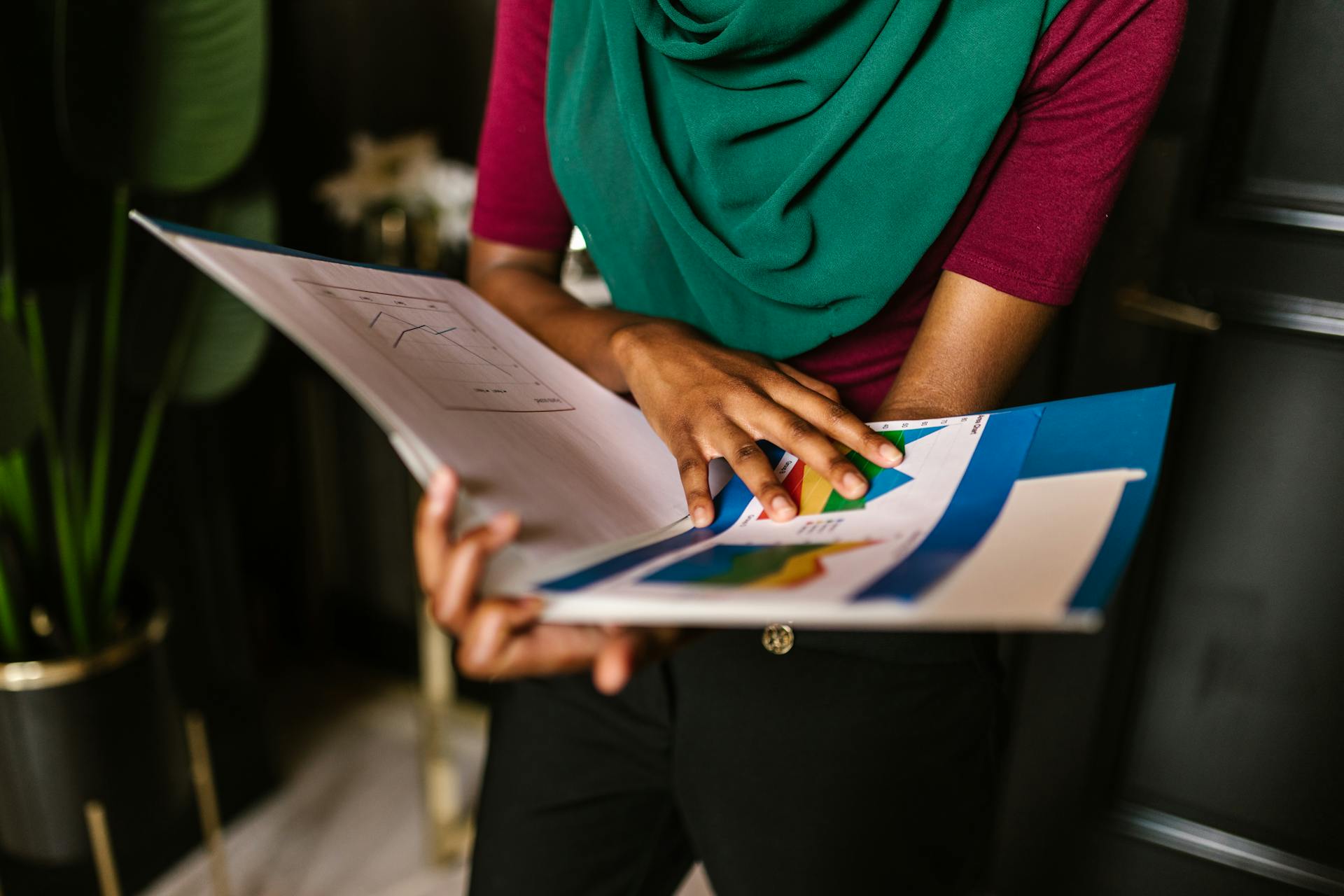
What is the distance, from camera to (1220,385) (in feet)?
3.81

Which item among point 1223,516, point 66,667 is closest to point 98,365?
point 66,667

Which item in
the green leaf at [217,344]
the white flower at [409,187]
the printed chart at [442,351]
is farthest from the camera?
the white flower at [409,187]

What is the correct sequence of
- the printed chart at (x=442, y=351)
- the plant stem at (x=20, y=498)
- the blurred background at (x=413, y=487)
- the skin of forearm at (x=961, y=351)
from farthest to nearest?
the plant stem at (x=20, y=498), the blurred background at (x=413, y=487), the skin of forearm at (x=961, y=351), the printed chart at (x=442, y=351)

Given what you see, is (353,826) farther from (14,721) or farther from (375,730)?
(14,721)

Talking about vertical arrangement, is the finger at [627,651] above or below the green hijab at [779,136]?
below

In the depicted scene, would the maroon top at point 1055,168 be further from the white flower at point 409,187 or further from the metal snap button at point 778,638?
the white flower at point 409,187

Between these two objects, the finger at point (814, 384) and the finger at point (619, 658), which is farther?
the finger at point (814, 384)

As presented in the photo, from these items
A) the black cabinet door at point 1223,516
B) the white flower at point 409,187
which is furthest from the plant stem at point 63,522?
the black cabinet door at point 1223,516

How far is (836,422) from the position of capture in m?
0.52

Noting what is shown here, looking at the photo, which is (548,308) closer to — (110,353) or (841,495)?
(841,495)

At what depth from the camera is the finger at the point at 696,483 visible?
50cm

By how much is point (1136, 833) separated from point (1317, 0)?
1041 mm

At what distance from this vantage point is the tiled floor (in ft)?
5.03

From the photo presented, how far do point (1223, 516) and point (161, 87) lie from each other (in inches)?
53.9
